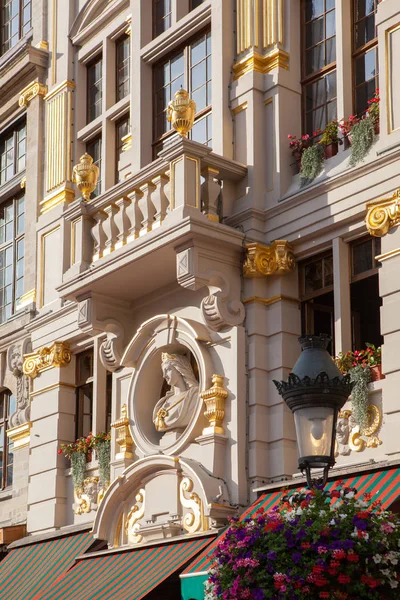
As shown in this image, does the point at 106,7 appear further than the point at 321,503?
Yes

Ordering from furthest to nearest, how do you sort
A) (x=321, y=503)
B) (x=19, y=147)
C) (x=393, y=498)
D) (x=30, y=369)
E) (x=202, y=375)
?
(x=19, y=147), (x=30, y=369), (x=202, y=375), (x=393, y=498), (x=321, y=503)

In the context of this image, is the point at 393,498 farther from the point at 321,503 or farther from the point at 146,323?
the point at 146,323

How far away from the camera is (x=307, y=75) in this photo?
17828mm

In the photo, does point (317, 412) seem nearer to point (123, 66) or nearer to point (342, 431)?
point (342, 431)

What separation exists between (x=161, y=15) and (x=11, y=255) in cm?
571

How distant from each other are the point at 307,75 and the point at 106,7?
203 inches

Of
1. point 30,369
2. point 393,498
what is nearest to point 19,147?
point 30,369

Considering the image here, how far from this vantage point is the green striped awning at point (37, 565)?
60.4 ft

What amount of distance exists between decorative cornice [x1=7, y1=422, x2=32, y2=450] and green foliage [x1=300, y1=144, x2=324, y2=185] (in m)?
7.07

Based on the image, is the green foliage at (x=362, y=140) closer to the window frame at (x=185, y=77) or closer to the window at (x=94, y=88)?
the window frame at (x=185, y=77)

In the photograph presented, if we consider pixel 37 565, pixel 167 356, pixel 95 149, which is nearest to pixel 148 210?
pixel 167 356

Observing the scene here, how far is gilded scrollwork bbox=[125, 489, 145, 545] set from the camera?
17.6m

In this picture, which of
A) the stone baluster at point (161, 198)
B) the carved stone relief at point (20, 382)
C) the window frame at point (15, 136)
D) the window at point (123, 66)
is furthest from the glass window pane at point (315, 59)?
the window frame at point (15, 136)

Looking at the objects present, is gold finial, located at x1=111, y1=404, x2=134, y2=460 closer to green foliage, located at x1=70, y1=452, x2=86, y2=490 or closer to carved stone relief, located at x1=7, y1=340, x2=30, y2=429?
green foliage, located at x1=70, y1=452, x2=86, y2=490
